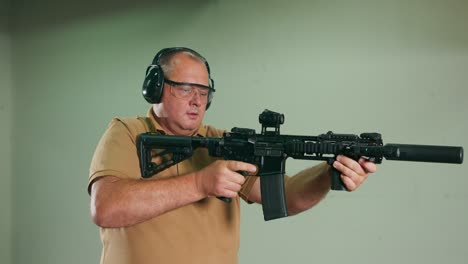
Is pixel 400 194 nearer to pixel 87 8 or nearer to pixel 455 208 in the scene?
pixel 455 208

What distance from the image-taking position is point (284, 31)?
2232 mm

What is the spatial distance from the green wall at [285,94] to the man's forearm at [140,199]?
1057mm

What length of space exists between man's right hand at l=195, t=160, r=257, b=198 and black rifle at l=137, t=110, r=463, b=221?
0.17 ft

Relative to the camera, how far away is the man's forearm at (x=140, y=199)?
121 cm

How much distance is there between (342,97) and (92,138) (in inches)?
59.1

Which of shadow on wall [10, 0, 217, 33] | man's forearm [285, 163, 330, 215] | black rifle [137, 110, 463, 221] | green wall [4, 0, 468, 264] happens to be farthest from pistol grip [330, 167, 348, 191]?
shadow on wall [10, 0, 217, 33]

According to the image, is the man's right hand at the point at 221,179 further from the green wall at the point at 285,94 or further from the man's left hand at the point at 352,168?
the green wall at the point at 285,94

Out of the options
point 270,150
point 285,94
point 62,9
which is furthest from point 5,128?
point 270,150

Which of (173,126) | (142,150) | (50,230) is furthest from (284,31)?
(50,230)

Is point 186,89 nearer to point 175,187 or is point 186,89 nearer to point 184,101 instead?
point 184,101

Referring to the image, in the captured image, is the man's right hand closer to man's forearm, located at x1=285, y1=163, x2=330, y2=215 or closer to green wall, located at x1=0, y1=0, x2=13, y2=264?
man's forearm, located at x1=285, y1=163, x2=330, y2=215

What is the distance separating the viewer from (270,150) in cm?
131

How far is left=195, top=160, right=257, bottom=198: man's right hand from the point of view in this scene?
121 centimetres

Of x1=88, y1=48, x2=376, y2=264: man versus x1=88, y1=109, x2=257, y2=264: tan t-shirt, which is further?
x1=88, y1=109, x2=257, y2=264: tan t-shirt
